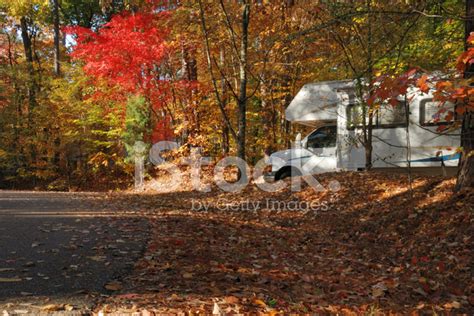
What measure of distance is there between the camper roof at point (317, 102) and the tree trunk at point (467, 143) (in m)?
4.52

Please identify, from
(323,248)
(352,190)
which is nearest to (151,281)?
(323,248)

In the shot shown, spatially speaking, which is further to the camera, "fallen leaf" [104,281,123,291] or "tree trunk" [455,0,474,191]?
"tree trunk" [455,0,474,191]

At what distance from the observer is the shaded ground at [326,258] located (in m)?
3.18

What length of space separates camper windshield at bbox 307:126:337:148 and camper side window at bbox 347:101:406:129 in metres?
0.85

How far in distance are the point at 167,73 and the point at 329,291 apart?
13980 millimetres

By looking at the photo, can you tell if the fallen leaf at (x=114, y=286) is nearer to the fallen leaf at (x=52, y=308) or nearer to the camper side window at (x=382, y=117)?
the fallen leaf at (x=52, y=308)

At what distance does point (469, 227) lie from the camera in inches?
202

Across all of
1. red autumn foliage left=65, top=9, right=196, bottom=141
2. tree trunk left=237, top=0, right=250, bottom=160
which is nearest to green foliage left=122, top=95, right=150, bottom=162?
red autumn foliage left=65, top=9, right=196, bottom=141

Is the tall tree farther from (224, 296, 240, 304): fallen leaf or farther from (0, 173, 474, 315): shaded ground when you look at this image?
(224, 296, 240, 304): fallen leaf

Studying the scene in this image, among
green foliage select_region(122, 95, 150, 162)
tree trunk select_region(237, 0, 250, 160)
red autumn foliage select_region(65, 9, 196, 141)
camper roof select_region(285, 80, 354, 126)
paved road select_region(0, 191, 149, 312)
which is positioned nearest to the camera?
paved road select_region(0, 191, 149, 312)

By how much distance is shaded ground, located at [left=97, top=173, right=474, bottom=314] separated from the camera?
10.4ft

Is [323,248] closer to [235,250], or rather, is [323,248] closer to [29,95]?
[235,250]

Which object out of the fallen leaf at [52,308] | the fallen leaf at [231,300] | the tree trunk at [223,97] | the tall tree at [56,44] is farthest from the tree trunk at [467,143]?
the tall tree at [56,44]

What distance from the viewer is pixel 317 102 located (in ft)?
36.6
